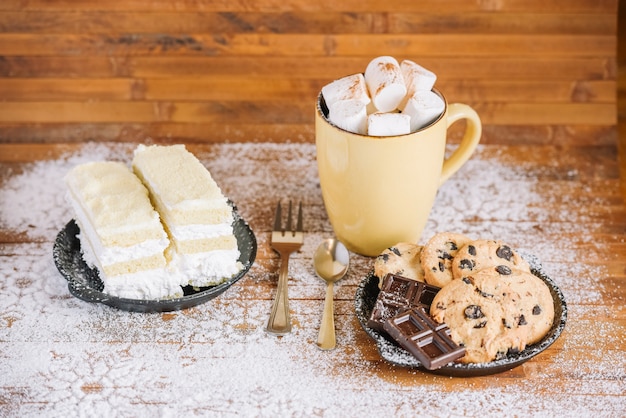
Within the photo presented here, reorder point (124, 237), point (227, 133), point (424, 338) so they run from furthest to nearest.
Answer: point (227, 133)
point (124, 237)
point (424, 338)

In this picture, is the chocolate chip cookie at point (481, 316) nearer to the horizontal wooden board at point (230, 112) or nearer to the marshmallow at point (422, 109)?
the marshmallow at point (422, 109)

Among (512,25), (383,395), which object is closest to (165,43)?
(512,25)

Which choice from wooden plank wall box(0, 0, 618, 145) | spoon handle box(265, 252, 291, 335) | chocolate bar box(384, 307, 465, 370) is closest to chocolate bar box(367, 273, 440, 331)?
chocolate bar box(384, 307, 465, 370)

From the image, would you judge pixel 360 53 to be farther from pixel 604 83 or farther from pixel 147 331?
pixel 147 331

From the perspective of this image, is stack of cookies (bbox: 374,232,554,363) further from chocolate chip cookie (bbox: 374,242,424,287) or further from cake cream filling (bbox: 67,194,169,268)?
cake cream filling (bbox: 67,194,169,268)

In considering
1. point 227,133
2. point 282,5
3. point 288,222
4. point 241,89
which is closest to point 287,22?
point 282,5

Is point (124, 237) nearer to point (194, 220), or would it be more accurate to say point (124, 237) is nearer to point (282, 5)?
point (194, 220)
